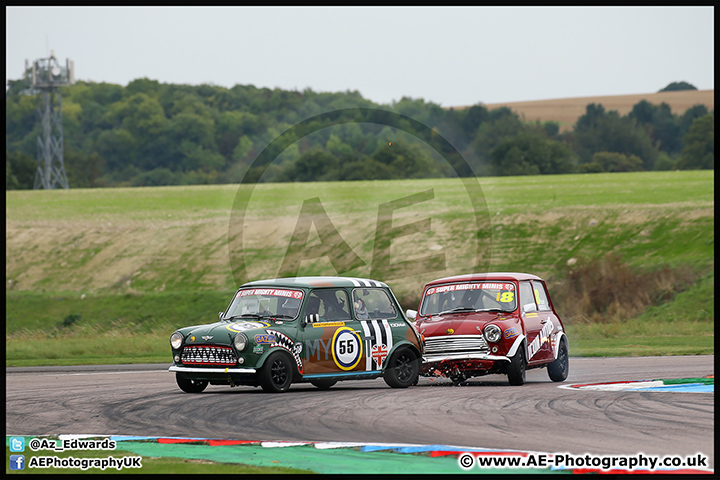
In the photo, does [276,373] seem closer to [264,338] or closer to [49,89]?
[264,338]

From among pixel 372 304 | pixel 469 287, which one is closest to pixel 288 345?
pixel 372 304

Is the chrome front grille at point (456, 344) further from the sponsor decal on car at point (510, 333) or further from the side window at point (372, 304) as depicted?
the side window at point (372, 304)

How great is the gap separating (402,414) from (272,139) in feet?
251

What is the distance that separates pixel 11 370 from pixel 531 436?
1465 cm

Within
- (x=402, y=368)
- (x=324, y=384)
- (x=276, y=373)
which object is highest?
(x=276, y=373)

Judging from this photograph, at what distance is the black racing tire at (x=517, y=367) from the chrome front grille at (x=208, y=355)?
451 centimetres

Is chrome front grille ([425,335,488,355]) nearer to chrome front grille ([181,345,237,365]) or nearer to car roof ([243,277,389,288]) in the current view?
car roof ([243,277,389,288])

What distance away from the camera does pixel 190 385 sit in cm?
1427

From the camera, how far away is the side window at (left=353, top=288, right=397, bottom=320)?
14.9 meters

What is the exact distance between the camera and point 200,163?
102m

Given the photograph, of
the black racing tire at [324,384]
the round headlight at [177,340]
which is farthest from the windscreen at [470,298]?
the round headlight at [177,340]

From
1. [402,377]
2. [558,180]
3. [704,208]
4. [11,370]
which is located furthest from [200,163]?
[402,377]

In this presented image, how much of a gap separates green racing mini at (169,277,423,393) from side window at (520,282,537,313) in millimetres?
2013

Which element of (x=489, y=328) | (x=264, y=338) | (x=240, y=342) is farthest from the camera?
(x=489, y=328)
